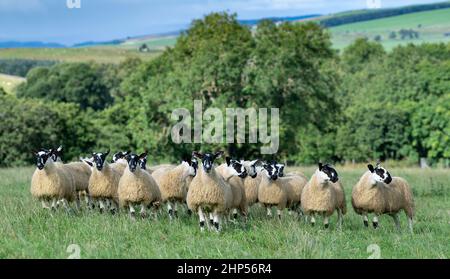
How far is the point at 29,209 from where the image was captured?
16812 millimetres

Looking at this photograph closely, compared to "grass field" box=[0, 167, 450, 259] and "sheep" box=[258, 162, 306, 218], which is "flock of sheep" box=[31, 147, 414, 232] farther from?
"grass field" box=[0, 167, 450, 259]

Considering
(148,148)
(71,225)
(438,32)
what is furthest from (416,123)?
(71,225)

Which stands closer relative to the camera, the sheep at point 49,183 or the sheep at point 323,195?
the sheep at point 323,195

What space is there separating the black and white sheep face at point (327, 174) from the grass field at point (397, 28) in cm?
10972

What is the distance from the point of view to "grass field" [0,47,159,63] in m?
157

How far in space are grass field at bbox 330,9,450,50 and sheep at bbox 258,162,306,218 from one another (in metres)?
108

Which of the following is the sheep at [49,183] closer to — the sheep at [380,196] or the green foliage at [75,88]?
the sheep at [380,196]

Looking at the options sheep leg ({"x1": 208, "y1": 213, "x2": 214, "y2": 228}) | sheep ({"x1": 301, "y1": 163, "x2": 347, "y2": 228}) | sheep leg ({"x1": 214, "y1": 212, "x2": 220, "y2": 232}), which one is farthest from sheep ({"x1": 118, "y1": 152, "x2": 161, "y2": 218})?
sheep ({"x1": 301, "y1": 163, "x2": 347, "y2": 228})

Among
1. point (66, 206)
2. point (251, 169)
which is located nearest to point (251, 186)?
point (251, 169)

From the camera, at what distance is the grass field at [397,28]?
426 ft

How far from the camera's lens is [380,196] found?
17047 millimetres

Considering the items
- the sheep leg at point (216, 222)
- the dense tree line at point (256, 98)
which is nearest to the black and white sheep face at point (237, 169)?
the sheep leg at point (216, 222)

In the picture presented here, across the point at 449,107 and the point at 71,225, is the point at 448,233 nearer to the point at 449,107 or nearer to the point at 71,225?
the point at 71,225
